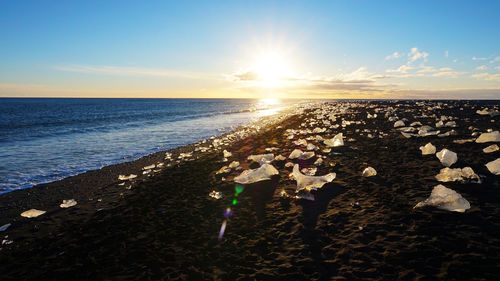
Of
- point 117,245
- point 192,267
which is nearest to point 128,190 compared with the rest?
point 117,245

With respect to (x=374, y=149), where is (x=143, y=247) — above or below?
below

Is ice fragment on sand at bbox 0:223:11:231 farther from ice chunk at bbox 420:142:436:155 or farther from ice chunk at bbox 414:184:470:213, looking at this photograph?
ice chunk at bbox 420:142:436:155

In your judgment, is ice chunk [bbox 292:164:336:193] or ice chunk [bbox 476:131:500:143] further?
ice chunk [bbox 476:131:500:143]

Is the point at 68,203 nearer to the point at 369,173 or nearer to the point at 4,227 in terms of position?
the point at 4,227

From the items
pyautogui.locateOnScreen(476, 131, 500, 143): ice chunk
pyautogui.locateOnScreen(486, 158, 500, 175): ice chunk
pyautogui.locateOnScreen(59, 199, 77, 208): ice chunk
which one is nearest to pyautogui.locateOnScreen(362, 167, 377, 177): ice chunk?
pyautogui.locateOnScreen(486, 158, 500, 175): ice chunk

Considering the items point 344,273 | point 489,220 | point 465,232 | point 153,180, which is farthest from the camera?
point 153,180

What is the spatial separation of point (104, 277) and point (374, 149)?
9.73 m

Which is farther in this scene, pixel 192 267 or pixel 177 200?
pixel 177 200

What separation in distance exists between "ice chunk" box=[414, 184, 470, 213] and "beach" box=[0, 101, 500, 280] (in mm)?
112

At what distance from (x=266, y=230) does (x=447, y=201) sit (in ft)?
11.2

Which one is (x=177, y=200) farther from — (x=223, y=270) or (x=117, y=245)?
(x=223, y=270)

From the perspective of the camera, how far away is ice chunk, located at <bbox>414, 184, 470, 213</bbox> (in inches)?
172

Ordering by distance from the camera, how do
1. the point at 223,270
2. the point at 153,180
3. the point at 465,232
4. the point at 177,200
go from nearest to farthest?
the point at 223,270 < the point at 465,232 < the point at 177,200 < the point at 153,180

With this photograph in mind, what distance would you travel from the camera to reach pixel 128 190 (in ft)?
25.1
